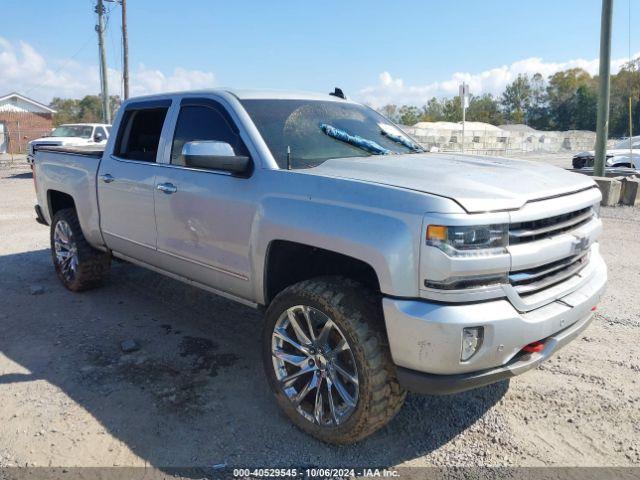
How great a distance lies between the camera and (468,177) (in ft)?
9.89

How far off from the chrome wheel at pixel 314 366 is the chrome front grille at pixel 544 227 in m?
1.02

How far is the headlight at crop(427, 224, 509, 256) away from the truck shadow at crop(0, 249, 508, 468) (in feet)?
3.95

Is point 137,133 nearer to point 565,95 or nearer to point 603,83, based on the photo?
point 603,83

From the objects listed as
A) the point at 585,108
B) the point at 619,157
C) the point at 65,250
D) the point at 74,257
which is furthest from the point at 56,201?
the point at 585,108

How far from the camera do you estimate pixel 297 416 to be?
126 inches

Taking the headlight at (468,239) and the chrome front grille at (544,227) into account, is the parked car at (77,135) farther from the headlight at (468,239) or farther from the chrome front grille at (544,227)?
the headlight at (468,239)

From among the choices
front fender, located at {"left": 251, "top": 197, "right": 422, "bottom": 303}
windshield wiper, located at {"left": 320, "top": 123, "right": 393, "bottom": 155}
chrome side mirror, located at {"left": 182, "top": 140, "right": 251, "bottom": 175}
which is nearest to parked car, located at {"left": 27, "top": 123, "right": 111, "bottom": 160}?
windshield wiper, located at {"left": 320, "top": 123, "right": 393, "bottom": 155}

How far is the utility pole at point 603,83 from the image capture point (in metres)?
10.9

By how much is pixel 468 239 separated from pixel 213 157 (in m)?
1.61

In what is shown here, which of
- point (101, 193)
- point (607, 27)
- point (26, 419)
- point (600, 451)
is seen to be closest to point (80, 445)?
point (26, 419)

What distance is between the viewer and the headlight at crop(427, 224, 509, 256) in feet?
8.43

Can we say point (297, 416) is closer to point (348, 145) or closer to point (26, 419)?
point (26, 419)

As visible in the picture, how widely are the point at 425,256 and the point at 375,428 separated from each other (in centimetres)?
100

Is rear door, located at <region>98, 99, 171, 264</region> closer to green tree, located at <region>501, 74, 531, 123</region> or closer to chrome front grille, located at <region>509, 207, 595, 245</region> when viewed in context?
chrome front grille, located at <region>509, 207, 595, 245</region>
